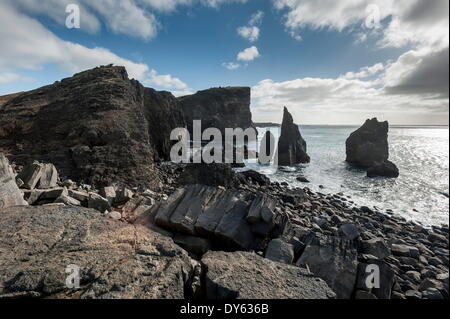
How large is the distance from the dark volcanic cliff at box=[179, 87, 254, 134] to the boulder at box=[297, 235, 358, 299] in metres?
114

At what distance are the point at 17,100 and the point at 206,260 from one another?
89.0ft

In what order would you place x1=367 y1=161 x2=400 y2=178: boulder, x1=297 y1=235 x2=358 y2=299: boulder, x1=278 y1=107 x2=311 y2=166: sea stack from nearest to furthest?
1. x1=297 y1=235 x2=358 y2=299: boulder
2. x1=367 y1=161 x2=400 y2=178: boulder
3. x1=278 y1=107 x2=311 y2=166: sea stack

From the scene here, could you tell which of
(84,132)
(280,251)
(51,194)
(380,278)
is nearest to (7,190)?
(51,194)

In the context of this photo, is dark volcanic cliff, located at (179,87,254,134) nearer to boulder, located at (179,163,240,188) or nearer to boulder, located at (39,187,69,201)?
boulder, located at (179,163,240,188)

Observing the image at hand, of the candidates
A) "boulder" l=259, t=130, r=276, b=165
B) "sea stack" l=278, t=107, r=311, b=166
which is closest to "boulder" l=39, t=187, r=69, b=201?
"boulder" l=259, t=130, r=276, b=165

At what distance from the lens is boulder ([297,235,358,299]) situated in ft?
18.3

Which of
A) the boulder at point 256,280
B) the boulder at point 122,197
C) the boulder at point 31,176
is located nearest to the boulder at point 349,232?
the boulder at point 256,280

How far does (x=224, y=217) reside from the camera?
22.3 feet

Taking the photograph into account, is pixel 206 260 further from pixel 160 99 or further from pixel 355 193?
pixel 160 99

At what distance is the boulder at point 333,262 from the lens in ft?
18.3

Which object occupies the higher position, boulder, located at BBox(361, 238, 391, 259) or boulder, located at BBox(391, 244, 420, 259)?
boulder, located at BBox(361, 238, 391, 259)

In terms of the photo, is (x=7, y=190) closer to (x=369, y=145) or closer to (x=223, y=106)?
(x=369, y=145)

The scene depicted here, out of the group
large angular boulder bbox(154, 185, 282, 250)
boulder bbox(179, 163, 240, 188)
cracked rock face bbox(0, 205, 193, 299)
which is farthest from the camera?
boulder bbox(179, 163, 240, 188)
